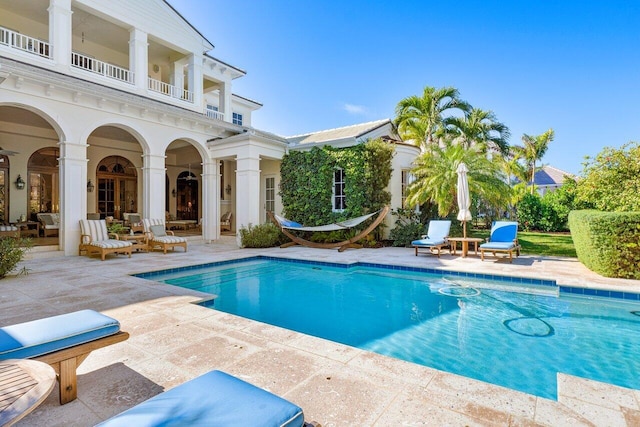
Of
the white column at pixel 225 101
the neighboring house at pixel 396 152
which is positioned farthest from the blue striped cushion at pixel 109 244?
the white column at pixel 225 101

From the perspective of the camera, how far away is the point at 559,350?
3584mm

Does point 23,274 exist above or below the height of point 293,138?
below

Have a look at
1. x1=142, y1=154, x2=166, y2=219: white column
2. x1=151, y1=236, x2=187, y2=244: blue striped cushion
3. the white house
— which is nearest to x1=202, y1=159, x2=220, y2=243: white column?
the white house

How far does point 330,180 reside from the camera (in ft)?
39.1

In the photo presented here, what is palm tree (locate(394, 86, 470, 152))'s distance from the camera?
15516 millimetres

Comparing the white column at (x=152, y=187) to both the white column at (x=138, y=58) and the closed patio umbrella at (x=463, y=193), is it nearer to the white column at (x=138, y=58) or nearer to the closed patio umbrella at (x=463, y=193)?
the white column at (x=138, y=58)

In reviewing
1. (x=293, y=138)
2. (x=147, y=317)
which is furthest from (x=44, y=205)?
(x=147, y=317)

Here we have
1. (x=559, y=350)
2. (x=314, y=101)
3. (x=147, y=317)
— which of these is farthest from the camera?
(x=314, y=101)

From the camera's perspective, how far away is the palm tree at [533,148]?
25888 mm

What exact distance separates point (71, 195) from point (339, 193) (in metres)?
8.16

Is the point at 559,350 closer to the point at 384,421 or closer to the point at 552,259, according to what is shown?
the point at 384,421

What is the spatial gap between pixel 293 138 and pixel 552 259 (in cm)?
1147

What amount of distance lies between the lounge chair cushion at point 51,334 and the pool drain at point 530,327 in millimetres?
4339

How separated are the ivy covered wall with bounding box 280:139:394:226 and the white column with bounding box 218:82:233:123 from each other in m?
3.70
